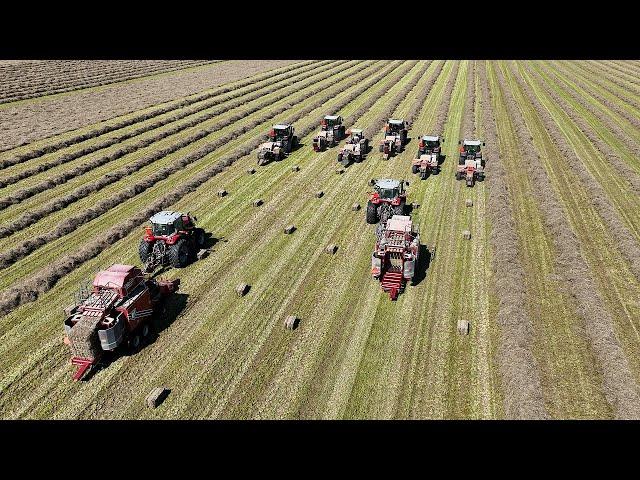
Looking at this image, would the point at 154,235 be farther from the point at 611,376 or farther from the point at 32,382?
the point at 611,376

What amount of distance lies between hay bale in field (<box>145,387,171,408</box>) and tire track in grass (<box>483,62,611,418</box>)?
9514 mm

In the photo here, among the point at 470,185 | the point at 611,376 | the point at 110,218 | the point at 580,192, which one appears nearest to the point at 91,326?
the point at 110,218

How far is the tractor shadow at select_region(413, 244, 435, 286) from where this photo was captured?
56.5ft

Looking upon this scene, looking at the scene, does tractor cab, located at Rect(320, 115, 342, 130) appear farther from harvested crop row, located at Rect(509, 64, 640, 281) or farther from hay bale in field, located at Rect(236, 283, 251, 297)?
hay bale in field, located at Rect(236, 283, 251, 297)

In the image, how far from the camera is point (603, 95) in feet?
156

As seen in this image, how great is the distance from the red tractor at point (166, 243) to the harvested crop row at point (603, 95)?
36.9 meters

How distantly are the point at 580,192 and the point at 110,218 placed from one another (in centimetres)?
2546

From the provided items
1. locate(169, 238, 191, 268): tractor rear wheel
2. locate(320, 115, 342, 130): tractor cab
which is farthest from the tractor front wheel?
locate(320, 115, 342, 130): tractor cab

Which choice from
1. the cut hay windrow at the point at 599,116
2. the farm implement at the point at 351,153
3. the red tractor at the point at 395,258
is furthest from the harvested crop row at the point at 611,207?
the farm implement at the point at 351,153

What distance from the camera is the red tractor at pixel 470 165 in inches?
1006

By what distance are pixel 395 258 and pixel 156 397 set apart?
9.58 m

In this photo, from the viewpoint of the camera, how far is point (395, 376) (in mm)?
12875

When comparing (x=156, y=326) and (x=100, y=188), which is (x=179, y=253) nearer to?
(x=156, y=326)

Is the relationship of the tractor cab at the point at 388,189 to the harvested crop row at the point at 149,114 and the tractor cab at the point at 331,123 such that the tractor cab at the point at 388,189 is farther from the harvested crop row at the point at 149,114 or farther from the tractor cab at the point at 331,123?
the harvested crop row at the point at 149,114
